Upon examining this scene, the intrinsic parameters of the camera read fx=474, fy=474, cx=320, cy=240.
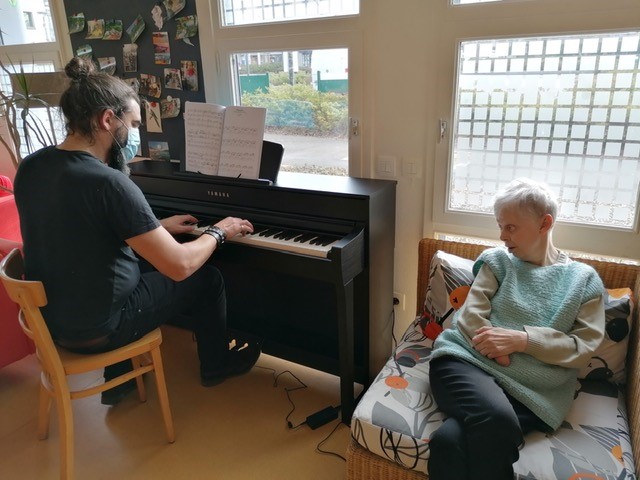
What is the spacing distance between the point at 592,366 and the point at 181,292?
1.42m

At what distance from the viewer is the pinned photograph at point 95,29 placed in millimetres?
2604

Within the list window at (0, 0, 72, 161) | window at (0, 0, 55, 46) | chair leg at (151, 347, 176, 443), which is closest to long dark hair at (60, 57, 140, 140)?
chair leg at (151, 347, 176, 443)

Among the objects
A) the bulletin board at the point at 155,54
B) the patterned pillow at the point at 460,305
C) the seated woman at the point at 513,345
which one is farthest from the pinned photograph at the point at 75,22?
the seated woman at the point at 513,345

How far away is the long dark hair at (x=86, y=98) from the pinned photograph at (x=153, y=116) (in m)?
1.05

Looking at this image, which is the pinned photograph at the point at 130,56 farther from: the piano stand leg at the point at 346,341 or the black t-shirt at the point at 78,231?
the piano stand leg at the point at 346,341

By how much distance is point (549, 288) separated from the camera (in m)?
1.45

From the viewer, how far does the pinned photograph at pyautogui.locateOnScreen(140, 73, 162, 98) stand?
2.53m

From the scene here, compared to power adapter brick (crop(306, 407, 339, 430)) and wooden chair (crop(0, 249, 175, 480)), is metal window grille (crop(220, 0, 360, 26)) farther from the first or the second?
power adapter brick (crop(306, 407, 339, 430))

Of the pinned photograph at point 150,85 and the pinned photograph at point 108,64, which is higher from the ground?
the pinned photograph at point 108,64

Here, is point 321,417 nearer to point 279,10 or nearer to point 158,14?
point 279,10

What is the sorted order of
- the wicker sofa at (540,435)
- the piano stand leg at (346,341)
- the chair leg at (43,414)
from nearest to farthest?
1. the wicker sofa at (540,435)
2. the piano stand leg at (346,341)
3. the chair leg at (43,414)

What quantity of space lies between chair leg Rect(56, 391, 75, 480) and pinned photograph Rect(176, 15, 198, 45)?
1735mm

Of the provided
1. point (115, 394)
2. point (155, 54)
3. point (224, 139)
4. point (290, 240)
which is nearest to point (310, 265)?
point (290, 240)

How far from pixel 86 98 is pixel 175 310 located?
2.63ft
